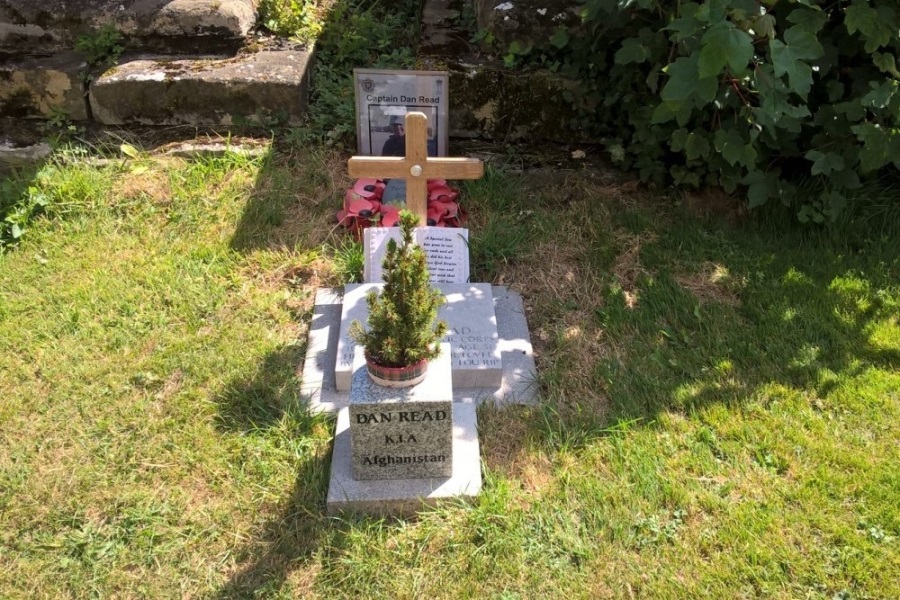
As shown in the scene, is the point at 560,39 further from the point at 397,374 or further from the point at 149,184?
the point at 397,374

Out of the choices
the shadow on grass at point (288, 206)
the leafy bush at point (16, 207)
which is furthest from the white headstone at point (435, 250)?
the leafy bush at point (16, 207)

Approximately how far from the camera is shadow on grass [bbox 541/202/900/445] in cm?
304

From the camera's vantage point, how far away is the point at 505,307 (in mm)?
3523

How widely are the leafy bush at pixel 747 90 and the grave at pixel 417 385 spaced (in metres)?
1.09

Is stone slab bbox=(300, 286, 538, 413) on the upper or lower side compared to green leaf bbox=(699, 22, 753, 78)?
lower

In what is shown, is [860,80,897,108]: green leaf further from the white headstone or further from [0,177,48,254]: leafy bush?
[0,177,48,254]: leafy bush

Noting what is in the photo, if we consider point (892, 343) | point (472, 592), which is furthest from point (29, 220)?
point (892, 343)

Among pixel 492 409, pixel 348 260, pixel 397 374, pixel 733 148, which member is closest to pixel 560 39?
pixel 733 148

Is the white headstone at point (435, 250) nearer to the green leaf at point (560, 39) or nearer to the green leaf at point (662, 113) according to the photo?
the green leaf at point (662, 113)

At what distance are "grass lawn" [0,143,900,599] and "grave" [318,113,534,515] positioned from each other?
89 millimetres

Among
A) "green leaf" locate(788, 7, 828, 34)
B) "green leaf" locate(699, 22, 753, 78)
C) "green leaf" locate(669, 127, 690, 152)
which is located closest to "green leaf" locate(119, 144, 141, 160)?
"green leaf" locate(669, 127, 690, 152)

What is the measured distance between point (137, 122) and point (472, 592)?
3.71 m

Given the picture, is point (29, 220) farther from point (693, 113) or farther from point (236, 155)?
point (693, 113)

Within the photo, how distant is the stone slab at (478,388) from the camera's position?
9.95 ft
